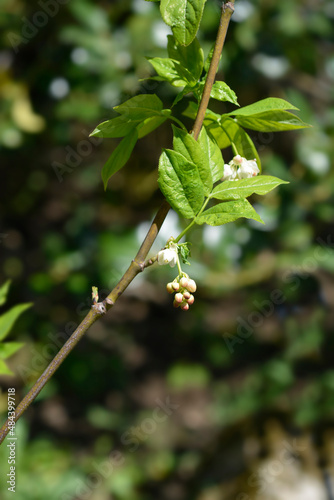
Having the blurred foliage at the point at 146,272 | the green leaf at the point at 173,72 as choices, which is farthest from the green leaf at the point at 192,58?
the blurred foliage at the point at 146,272

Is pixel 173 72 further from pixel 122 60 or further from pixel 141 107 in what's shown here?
pixel 122 60

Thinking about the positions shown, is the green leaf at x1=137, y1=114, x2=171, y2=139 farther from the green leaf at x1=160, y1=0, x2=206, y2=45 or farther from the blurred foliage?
the blurred foliage

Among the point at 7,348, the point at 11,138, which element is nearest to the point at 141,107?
the point at 7,348

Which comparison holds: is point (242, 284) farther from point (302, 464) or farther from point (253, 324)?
point (302, 464)

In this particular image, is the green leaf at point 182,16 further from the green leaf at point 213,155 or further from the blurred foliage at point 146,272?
the blurred foliage at point 146,272

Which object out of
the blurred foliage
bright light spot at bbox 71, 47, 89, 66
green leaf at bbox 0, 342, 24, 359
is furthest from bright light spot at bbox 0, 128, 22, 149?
green leaf at bbox 0, 342, 24, 359
